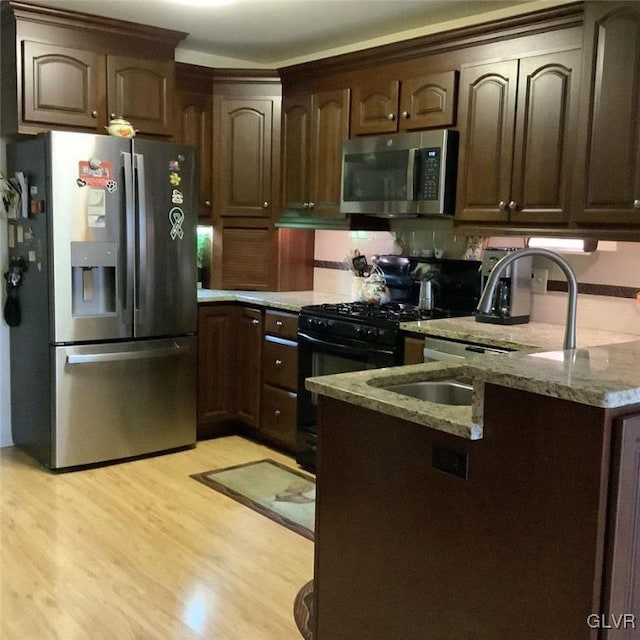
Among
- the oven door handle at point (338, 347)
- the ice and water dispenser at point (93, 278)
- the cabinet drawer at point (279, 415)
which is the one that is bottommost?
the cabinet drawer at point (279, 415)

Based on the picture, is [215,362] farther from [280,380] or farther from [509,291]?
[509,291]

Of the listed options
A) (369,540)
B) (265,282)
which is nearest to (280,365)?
(265,282)

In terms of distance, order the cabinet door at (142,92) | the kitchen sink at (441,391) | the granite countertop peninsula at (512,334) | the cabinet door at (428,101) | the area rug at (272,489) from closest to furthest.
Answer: the kitchen sink at (441,391), the granite countertop peninsula at (512,334), the area rug at (272,489), the cabinet door at (428,101), the cabinet door at (142,92)

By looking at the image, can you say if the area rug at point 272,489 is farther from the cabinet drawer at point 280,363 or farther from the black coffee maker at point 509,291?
the black coffee maker at point 509,291

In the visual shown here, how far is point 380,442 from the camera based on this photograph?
6.43 feet

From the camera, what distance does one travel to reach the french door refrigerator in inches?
152

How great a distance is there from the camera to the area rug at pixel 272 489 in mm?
3494

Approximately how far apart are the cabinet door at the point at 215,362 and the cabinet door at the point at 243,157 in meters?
0.69

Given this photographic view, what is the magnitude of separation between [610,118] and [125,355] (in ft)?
8.81

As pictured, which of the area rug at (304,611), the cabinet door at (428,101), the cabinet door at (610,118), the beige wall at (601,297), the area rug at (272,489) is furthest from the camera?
the cabinet door at (428,101)

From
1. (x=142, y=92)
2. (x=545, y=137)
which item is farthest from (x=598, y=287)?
(x=142, y=92)

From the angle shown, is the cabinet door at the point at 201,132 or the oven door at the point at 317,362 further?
the cabinet door at the point at 201,132

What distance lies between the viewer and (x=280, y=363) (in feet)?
14.4
